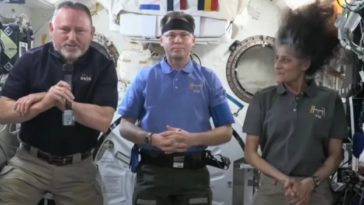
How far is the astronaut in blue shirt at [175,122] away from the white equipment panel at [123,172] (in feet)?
3.33

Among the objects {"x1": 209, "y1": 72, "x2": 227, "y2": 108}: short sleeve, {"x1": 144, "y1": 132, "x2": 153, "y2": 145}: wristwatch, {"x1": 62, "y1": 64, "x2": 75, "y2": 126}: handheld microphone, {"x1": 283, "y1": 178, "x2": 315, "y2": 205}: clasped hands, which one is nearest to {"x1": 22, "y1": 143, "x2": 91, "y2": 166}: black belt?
{"x1": 62, "y1": 64, "x2": 75, "y2": 126}: handheld microphone

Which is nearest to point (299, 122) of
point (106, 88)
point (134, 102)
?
point (134, 102)

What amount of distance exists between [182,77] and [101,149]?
4.54 feet

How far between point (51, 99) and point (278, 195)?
138cm

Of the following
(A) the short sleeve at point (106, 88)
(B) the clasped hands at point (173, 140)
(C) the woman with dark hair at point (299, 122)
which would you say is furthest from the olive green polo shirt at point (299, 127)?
(A) the short sleeve at point (106, 88)

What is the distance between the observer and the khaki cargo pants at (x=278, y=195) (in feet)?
8.32

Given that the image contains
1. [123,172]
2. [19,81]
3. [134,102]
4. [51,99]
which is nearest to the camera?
[51,99]

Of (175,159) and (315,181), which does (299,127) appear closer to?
(315,181)

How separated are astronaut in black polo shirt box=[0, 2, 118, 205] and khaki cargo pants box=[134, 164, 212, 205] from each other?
30cm

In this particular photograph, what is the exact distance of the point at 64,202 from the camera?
2480 mm

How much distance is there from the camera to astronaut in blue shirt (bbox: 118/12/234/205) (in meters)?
2.67

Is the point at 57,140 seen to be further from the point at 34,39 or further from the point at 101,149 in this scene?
the point at 34,39

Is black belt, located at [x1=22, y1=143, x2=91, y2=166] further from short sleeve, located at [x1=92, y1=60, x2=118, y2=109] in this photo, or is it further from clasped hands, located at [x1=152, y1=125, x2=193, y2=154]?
clasped hands, located at [x1=152, y1=125, x2=193, y2=154]

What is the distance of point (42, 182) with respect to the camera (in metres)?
2.46
